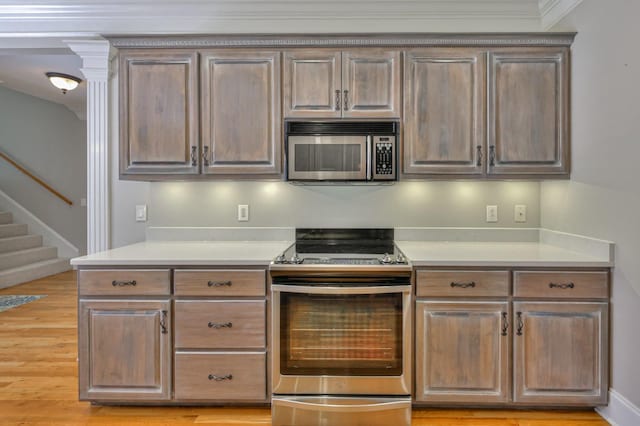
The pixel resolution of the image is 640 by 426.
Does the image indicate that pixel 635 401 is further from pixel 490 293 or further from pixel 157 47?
pixel 157 47

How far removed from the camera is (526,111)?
2.51 m

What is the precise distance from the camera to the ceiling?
2.76 metres

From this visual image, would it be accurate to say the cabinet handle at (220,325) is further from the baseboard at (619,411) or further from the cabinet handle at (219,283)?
the baseboard at (619,411)

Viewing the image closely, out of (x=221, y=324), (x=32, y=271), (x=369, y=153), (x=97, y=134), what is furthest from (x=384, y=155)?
(x=32, y=271)

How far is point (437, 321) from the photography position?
2.16 meters

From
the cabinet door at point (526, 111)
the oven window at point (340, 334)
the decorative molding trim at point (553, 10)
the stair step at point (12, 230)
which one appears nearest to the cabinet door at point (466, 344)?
the oven window at point (340, 334)

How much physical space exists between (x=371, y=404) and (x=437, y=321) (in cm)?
56

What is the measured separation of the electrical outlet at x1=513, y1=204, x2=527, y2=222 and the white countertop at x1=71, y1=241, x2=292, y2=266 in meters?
1.61

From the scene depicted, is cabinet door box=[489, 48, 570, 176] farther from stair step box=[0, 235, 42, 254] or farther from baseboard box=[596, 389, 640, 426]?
stair step box=[0, 235, 42, 254]

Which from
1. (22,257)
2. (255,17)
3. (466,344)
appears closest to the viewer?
(466,344)

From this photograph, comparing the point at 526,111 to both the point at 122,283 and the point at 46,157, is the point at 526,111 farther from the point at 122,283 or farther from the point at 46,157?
the point at 46,157

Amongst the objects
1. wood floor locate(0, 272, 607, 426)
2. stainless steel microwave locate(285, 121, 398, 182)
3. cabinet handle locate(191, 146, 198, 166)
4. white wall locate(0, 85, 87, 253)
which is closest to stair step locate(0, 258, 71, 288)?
white wall locate(0, 85, 87, 253)

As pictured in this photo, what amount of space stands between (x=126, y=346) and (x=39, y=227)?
5.76 metres

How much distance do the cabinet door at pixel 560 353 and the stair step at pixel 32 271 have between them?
19.9 feet
